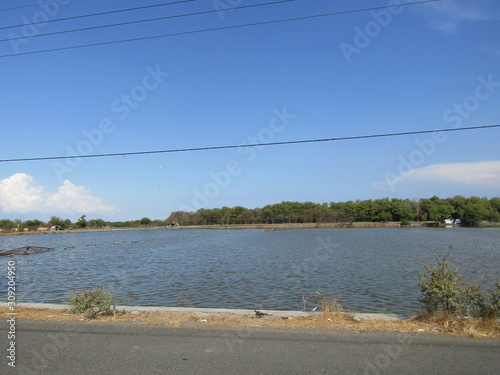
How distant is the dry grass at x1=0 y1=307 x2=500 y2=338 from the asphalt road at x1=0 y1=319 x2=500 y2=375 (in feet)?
1.44

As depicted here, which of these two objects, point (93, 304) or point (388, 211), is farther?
point (388, 211)

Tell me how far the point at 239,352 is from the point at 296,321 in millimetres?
2543

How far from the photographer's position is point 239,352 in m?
6.53

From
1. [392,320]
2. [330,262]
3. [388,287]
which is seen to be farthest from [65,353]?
[330,262]

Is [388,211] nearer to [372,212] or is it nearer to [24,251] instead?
[372,212]

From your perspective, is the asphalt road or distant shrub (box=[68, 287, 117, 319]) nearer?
the asphalt road

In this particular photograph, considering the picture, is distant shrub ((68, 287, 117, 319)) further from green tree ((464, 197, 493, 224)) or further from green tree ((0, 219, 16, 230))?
green tree ((0, 219, 16, 230))

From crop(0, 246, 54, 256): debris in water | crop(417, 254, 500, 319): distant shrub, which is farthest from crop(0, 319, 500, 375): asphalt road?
crop(0, 246, 54, 256): debris in water

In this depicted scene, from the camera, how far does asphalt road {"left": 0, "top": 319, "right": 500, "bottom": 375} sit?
582 centimetres

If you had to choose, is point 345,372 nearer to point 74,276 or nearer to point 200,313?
point 200,313

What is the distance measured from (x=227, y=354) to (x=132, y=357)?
1.61 meters

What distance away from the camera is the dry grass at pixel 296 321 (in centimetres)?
769

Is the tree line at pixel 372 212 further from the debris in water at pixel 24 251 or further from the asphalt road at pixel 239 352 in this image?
the asphalt road at pixel 239 352

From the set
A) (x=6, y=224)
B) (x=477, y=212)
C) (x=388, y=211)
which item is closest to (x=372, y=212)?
(x=388, y=211)
